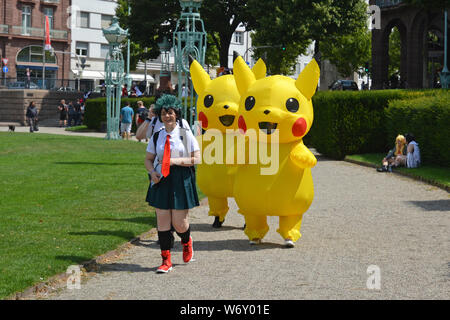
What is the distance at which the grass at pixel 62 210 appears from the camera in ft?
27.5

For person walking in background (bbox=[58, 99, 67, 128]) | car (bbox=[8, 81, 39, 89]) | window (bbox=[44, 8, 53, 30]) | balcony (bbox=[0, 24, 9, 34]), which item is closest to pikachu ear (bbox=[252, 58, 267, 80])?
person walking in background (bbox=[58, 99, 67, 128])

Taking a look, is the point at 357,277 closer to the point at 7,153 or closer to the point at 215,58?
the point at 7,153

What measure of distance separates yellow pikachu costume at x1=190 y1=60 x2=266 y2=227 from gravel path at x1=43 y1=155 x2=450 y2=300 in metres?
0.62

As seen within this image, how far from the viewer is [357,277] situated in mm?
8039

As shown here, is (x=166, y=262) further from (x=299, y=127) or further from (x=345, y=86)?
(x=345, y=86)

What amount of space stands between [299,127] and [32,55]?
6370 centimetres

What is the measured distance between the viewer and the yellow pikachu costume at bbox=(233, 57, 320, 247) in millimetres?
9859

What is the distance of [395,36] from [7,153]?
2476 inches

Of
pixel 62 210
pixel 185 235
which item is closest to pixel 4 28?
pixel 62 210

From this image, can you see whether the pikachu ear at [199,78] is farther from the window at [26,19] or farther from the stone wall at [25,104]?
the window at [26,19]

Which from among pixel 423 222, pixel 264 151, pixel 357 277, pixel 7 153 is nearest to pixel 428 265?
pixel 357 277

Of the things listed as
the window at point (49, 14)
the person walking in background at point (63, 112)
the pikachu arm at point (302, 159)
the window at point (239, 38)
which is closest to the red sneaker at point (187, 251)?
the pikachu arm at point (302, 159)

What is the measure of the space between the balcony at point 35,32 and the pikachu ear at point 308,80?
6162cm

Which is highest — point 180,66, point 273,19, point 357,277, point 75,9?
point 75,9
